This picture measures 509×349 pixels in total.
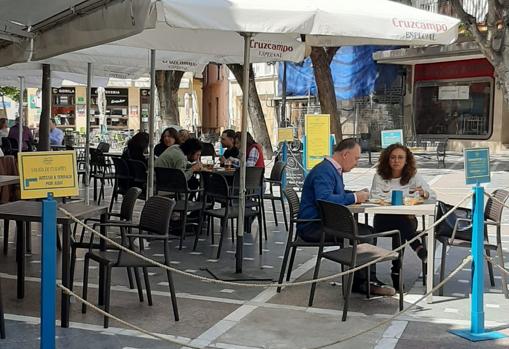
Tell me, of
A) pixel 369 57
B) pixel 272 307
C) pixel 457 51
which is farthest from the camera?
pixel 369 57

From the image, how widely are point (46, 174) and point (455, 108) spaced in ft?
88.7

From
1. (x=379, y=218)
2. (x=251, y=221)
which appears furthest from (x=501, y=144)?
(x=379, y=218)

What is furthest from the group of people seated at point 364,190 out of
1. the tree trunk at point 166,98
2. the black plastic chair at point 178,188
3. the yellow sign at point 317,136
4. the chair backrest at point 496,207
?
the tree trunk at point 166,98

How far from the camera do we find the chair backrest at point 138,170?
413 inches

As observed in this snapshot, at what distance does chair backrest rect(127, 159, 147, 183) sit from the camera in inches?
413

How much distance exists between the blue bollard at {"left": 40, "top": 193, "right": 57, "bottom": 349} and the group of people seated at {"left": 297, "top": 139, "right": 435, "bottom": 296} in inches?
115

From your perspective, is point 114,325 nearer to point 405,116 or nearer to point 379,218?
point 379,218

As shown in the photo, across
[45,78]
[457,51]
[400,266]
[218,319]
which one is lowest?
[218,319]

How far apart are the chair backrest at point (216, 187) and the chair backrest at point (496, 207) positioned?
120 inches

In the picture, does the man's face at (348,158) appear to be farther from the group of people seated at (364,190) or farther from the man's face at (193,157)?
the man's face at (193,157)

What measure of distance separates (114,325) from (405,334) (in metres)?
2.20

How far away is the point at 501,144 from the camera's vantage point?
27500 mm

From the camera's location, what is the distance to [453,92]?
95.9 ft

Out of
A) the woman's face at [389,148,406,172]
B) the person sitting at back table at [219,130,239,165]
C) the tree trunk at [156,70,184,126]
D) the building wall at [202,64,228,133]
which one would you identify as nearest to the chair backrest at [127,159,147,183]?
the person sitting at back table at [219,130,239,165]
